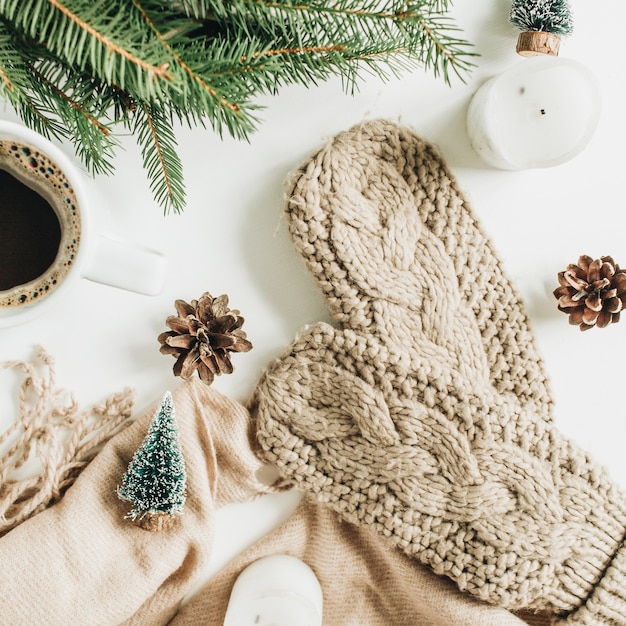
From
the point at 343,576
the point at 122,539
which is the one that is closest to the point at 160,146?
the point at 122,539

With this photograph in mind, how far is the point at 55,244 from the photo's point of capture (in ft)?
2.12

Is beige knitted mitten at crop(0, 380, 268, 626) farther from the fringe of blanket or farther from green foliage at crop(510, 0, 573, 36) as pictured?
green foliage at crop(510, 0, 573, 36)

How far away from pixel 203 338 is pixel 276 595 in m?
0.32

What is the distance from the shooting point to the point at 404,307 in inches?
28.1

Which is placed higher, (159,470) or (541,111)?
(541,111)

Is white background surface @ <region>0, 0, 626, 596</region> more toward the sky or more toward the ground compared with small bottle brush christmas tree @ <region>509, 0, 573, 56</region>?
more toward the ground

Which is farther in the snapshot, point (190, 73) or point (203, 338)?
point (203, 338)

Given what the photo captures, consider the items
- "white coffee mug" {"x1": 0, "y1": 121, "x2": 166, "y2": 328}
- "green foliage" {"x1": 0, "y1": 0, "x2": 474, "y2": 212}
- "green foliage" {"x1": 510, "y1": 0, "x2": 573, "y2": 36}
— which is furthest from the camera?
"green foliage" {"x1": 510, "y1": 0, "x2": 573, "y2": 36}

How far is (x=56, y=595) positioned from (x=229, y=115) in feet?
1.87

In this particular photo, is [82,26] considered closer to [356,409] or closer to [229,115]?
[229,115]

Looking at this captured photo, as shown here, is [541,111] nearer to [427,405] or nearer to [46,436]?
[427,405]

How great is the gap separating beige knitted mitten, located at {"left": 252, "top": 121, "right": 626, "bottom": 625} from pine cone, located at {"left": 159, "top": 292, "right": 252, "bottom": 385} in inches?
2.7

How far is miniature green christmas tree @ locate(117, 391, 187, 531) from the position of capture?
26.4 inches

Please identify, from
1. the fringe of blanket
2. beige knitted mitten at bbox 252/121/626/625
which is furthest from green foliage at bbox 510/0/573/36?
the fringe of blanket
